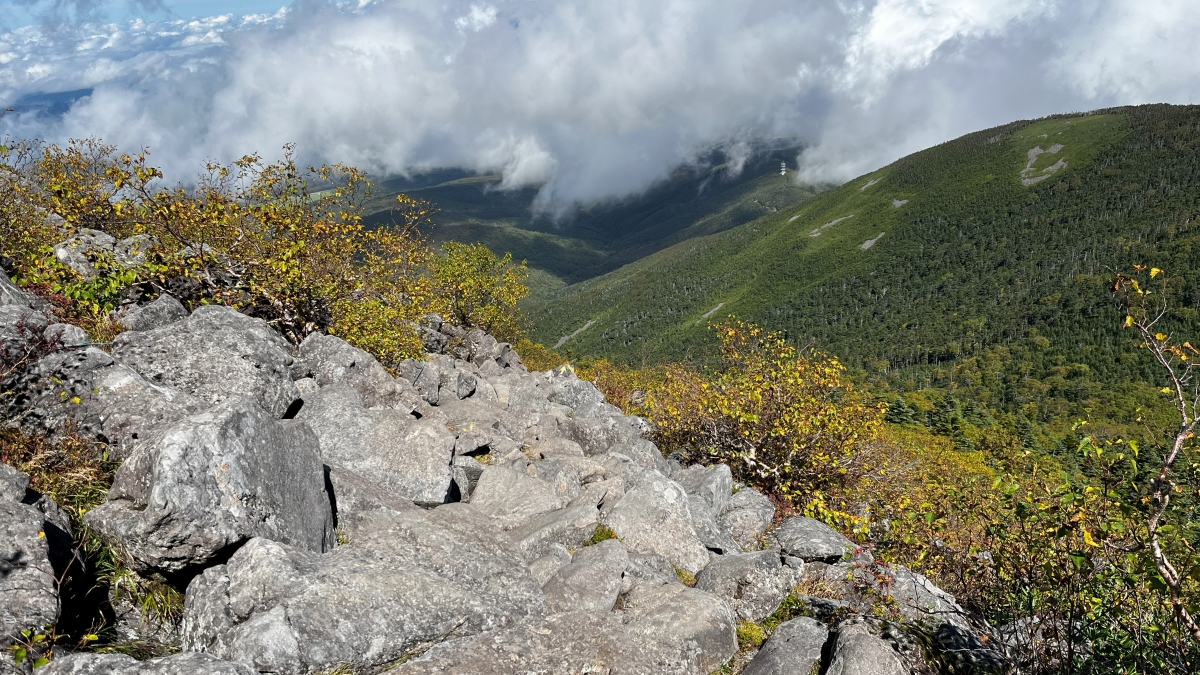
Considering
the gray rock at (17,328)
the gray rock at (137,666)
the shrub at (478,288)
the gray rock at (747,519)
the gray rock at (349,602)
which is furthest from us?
the shrub at (478,288)

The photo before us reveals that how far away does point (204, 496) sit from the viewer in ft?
25.3

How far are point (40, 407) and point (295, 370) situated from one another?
20.6 ft

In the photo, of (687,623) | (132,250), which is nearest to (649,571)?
(687,623)

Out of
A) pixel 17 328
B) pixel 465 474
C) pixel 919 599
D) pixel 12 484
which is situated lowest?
pixel 919 599

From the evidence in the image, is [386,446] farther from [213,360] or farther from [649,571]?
[649,571]

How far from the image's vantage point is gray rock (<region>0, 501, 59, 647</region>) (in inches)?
230

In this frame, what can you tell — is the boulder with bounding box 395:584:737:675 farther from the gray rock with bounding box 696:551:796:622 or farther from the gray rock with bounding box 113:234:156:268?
Result: the gray rock with bounding box 113:234:156:268

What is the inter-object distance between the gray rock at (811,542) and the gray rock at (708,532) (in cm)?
121

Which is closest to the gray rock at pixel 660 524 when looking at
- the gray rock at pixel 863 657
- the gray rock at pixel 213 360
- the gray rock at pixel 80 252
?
the gray rock at pixel 863 657

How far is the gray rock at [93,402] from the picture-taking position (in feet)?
29.6

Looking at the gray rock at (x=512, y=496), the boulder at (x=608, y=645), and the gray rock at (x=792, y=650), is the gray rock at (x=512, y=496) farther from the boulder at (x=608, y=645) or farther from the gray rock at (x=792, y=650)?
the gray rock at (x=792, y=650)

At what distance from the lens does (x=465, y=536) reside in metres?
10.4

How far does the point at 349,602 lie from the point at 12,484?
4118 millimetres

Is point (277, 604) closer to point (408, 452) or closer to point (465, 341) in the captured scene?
point (408, 452)
